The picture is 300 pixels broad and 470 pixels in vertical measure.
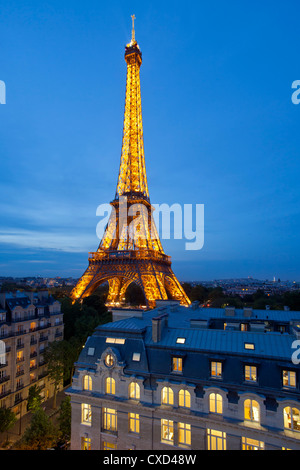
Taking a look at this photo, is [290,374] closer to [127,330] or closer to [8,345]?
[127,330]

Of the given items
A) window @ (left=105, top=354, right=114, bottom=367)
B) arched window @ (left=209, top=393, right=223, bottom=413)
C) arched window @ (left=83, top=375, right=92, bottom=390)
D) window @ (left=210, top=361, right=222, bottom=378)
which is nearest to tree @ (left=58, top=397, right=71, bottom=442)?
arched window @ (left=83, top=375, right=92, bottom=390)

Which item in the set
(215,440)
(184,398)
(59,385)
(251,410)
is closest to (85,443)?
(184,398)

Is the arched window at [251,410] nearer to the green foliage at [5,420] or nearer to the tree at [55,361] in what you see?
the green foliage at [5,420]

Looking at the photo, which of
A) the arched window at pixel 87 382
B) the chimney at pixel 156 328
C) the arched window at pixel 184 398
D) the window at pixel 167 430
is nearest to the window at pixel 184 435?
the window at pixel 167 430

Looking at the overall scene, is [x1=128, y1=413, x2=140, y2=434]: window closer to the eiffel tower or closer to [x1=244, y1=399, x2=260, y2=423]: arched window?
[x1=244, y1=399, x2=260, y2=423]: arched window
